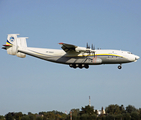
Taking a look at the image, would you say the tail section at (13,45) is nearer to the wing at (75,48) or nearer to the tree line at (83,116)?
the wing at (75,48)

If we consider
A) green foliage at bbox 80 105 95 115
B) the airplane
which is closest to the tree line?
green foliage at bbox 80 105 95 115

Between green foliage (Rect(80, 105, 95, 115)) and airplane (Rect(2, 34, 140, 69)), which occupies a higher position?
airplane (Rect(2, 34, 140, 69))

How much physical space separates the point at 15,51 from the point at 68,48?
11289 mm

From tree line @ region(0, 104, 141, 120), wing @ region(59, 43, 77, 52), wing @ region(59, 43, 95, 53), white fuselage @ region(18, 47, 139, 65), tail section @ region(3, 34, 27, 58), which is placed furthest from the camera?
tree line @ region(0, 104, 141, 120)

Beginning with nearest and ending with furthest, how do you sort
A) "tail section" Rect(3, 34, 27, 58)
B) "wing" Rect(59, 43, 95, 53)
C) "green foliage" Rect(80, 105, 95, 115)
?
"wing" Rect(59, 43, 95, 53) < "tail section" Rect(3, 34, 27, 58) < "green foliage" Rect(80, 105, 95, 115)

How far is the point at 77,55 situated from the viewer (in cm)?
5075

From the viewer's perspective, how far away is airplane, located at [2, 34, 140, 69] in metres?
49.8

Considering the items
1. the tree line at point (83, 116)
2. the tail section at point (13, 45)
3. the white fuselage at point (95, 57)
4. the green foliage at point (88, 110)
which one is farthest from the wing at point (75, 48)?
the green foliage at point (88, 110)

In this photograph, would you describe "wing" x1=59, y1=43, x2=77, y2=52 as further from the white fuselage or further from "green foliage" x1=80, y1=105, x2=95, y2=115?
"green foliage" x1=80, y1=105, x2=95, y2=115

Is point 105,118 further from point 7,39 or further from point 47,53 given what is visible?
point 7,39

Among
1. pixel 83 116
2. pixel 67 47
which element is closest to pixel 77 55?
pixel 67 47

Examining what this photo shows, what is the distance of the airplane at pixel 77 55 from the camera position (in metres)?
49.8

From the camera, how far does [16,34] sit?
54.6 m

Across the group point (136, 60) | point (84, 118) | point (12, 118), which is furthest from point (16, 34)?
point (12, 118)
